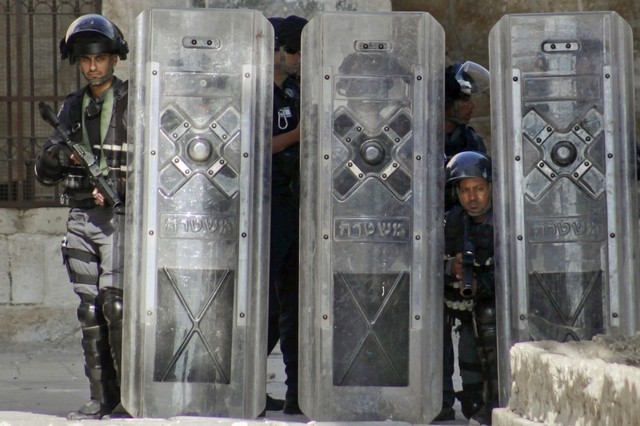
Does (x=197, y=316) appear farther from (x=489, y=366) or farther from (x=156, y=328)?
(x=489, y=366)

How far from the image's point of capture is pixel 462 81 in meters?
6.70

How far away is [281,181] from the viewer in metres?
6.32

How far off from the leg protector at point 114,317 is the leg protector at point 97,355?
0.17 ft

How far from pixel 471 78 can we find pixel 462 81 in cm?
12

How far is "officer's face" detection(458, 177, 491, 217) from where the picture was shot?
5992 millimetres

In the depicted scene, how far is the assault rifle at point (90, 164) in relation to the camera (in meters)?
5.88

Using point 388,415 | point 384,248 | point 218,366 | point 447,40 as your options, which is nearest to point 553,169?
point 384,248

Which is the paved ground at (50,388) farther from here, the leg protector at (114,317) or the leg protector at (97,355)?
the leg protector at (114,317)

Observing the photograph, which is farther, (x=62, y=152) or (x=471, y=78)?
(x=471, y=78)

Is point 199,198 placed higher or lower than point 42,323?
higher

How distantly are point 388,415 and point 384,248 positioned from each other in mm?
614

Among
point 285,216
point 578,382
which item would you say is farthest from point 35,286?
point 578,382

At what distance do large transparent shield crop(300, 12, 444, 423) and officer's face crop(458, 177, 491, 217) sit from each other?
0.29 m

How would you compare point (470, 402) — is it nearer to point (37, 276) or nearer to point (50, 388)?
point (50, 388)
